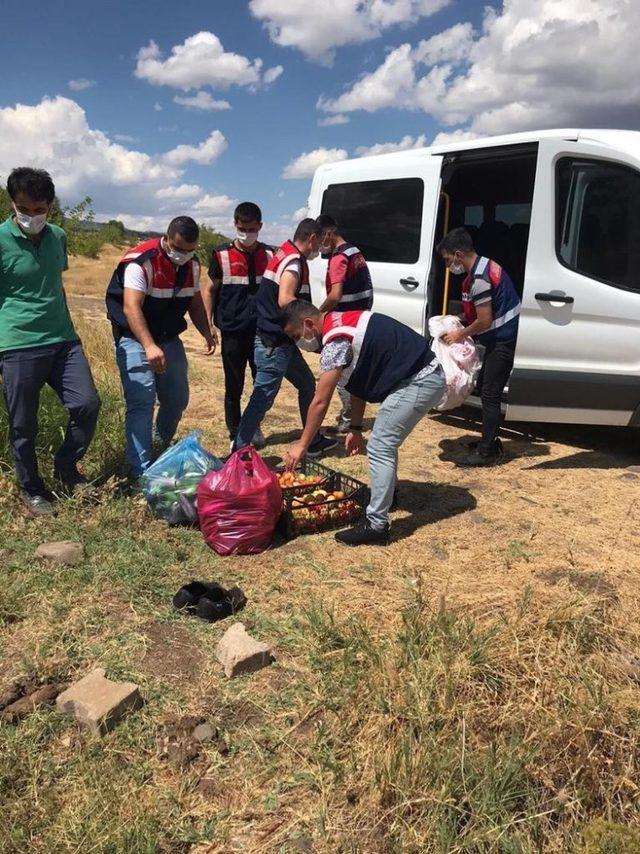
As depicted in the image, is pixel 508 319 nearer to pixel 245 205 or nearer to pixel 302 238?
pixel 302 238

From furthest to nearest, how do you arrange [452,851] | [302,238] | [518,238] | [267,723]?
[518,238] < [302,238] < [267,723] < [452,851]

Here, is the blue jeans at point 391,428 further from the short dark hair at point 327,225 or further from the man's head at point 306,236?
the short dark hair at point 327,225

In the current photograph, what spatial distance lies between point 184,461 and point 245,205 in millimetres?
1872

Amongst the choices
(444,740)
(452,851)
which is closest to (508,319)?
(444,740)

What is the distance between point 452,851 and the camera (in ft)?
5.91

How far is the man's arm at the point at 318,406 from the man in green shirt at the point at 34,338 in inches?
51.1

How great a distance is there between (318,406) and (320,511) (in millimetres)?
738

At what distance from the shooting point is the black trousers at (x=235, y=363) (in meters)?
4.91

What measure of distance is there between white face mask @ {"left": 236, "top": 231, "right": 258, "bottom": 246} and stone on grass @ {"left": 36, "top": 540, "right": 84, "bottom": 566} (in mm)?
2409

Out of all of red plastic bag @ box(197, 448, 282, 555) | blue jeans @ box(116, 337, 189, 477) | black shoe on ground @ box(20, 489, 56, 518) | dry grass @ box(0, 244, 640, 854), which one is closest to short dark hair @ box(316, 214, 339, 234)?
blue jeans @ box(116, 337, 189, 477)

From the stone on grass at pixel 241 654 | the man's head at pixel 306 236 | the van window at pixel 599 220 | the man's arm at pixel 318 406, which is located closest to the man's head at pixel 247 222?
the man's head at pixel 306 236

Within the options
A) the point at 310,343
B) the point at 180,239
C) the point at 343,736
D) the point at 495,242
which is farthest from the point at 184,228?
the point at 495,242

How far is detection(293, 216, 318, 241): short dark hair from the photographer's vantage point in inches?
175

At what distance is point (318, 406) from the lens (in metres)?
3.38
